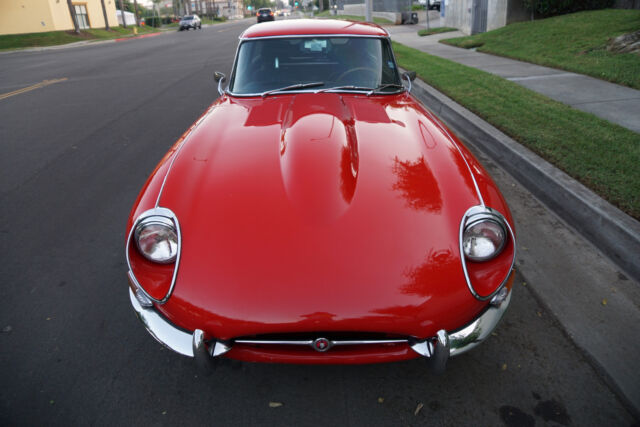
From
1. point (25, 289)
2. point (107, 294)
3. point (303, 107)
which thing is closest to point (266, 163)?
point (303, 107)

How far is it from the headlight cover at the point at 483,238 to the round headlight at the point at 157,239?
130 centimetres

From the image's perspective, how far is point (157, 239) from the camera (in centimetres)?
206

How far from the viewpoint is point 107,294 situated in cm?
291

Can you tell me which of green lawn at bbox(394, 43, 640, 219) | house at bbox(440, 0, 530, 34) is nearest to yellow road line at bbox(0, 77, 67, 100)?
green lawn at bbox(394, 43, 640, 219)

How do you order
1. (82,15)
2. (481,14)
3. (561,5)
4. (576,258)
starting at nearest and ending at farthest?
(576,258) < (561,5) < (481,14) < (82,15)

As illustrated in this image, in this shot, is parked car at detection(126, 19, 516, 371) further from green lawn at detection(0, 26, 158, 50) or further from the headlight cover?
green lawn at detection(0, 26, 158, 50)

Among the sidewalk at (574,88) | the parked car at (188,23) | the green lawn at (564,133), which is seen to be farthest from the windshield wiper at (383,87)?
the parked car at (188,23)

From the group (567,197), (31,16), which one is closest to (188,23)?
(31,16)

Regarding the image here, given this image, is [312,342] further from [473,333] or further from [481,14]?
[481,14]

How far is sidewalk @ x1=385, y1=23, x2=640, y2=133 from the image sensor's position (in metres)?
5.89

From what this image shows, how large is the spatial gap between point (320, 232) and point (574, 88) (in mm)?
7092

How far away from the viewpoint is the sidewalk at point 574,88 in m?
5.89

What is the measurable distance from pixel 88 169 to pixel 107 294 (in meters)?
2.70

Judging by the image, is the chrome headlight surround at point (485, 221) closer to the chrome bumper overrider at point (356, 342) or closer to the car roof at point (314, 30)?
the chrome bumper overrider at point (356, 342)
